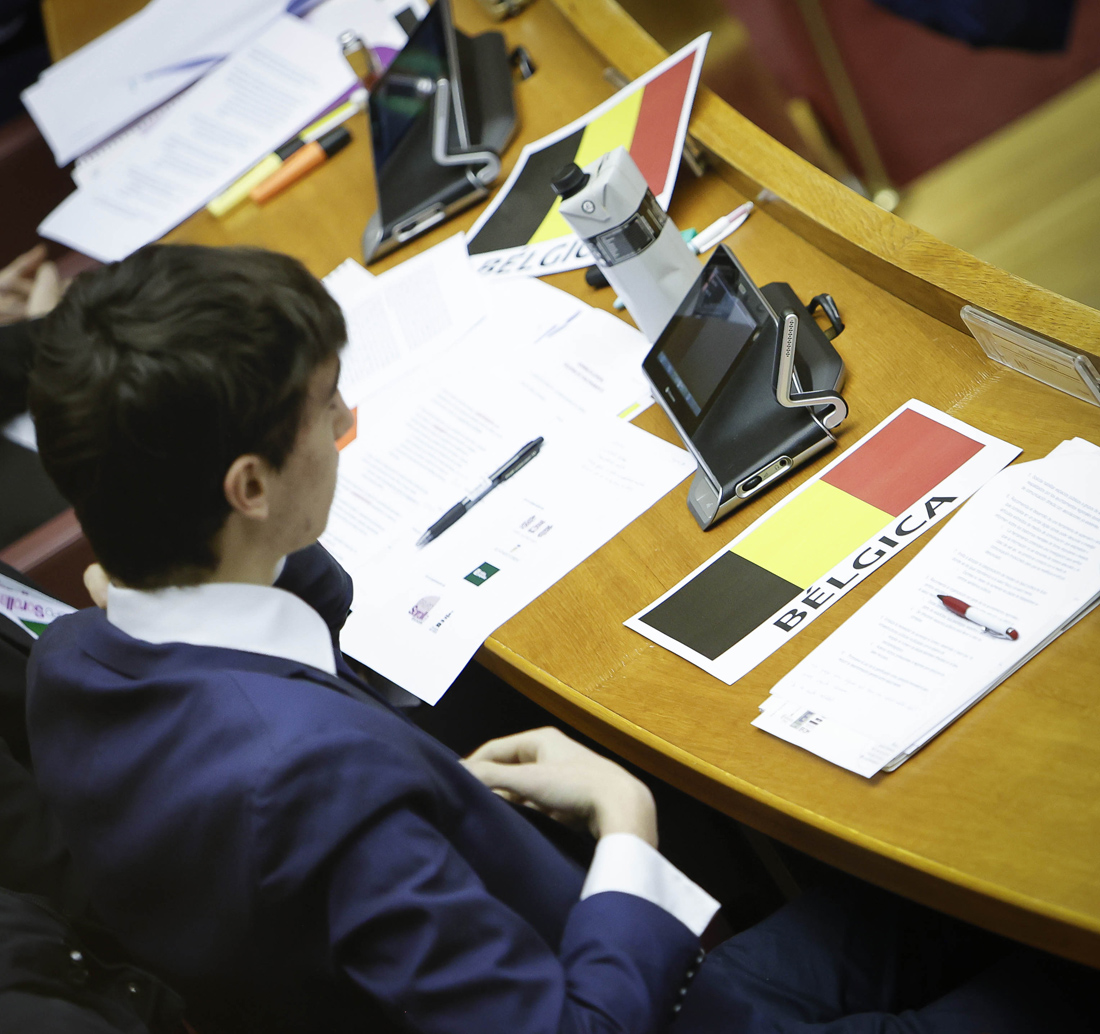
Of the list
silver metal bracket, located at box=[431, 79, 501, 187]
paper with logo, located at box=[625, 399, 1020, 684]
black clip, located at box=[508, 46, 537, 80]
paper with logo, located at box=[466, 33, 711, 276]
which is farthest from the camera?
black clip, located at box=[508, 46, 537, 80]

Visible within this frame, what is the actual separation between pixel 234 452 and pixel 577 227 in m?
0.51

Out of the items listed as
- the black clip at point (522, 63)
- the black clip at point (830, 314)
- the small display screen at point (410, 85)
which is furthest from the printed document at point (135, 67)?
the black clip at point (830, 314)

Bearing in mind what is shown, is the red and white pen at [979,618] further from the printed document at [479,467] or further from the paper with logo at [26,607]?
the paper with logo at [26,607]

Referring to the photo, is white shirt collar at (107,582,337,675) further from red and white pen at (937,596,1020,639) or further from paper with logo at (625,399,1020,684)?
red and white pen at (937,596,1020,639)

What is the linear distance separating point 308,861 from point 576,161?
110 centimetres

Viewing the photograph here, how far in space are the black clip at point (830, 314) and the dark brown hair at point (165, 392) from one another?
58cm

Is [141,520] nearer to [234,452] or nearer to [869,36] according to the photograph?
[234,452]

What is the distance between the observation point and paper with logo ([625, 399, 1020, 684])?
3.06ft

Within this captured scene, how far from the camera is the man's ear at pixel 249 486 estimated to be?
77cm

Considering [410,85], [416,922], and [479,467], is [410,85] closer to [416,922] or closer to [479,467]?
[479,467]

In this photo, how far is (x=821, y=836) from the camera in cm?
80

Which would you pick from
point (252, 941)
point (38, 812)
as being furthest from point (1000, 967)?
point (38, 812)

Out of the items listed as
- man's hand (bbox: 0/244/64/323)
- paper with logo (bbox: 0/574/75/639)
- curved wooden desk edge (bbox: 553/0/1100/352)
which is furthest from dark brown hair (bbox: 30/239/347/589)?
man's hand (bbox: 0/244/64/323)

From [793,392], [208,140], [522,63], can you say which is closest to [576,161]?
[522,63]
